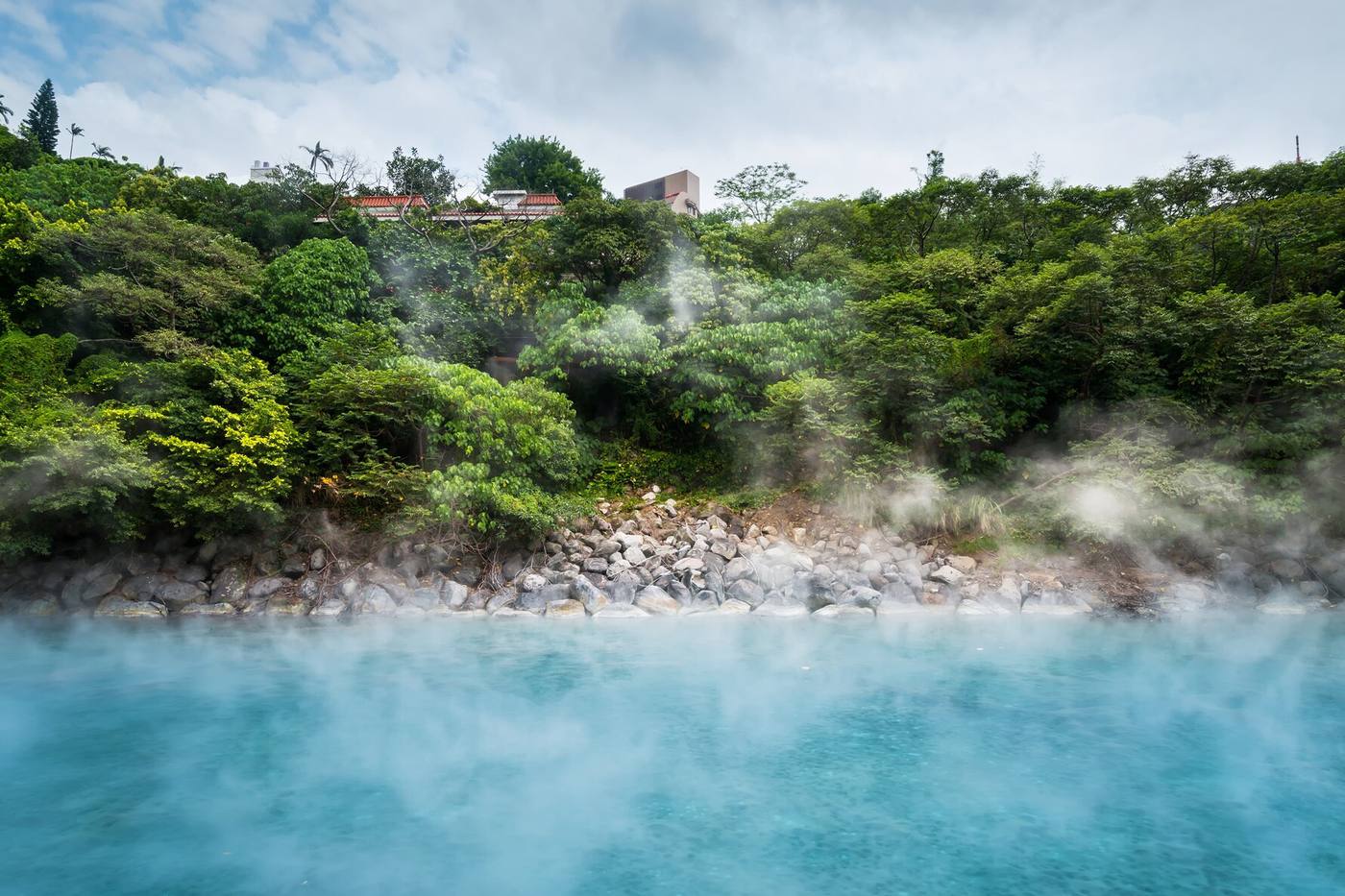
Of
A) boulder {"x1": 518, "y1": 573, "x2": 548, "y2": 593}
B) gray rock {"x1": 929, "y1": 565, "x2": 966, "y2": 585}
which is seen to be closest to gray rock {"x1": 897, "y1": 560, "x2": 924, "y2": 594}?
gray rock {"x1": 929, "y1": 565, "x2": 966, "y2": 585}

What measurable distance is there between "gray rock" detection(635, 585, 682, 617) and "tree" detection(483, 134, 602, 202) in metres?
24.1

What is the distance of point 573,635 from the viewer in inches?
397

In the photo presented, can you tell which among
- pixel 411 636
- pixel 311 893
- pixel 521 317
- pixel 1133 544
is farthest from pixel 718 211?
pixel 311 893

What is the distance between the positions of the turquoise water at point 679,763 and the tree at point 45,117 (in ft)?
121

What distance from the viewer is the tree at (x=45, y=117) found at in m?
34.6

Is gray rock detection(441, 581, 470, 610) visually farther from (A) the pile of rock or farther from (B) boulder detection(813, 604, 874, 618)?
(B) boulder detection(813, 604, 874, 618)

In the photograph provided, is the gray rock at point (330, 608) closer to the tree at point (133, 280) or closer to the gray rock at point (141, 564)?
the gray rock at point (141, 564)

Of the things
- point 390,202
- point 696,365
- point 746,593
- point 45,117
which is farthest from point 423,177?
point 45,117

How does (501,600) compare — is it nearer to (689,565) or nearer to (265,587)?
(689,565)

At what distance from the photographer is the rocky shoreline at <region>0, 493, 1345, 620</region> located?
11.3m

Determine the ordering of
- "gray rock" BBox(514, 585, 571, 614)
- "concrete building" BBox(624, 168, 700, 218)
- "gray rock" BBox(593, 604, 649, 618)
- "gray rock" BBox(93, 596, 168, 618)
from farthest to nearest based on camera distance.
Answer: "concrete building" BBox(624, 168, 700, 218), "gray rock" BBox(514, 585, 571, 614), "gray rock" BBox(93, 596, 168, 618), "gray rock" BBox(593, 604, 649, 618)

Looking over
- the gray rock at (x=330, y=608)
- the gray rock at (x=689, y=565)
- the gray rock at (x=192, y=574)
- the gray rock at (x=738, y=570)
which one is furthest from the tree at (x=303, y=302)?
the gray rock at (x=738, y=570)

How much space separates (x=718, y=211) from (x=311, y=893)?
Answer: 19573mm

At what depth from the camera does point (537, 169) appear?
33688 millimetres
